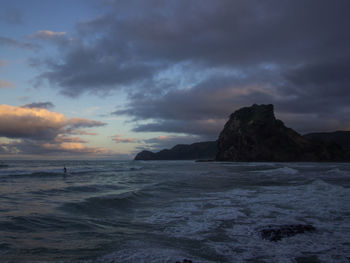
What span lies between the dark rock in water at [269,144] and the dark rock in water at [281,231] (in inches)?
4197

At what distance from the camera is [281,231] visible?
661cm

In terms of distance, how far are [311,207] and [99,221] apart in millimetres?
8921

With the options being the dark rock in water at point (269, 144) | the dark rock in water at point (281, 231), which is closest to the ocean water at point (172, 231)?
the dark rock in water at point (281, 231)

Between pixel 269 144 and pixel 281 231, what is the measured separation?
11098 centimetres

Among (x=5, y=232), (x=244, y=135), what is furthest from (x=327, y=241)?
(x=244, y=135)

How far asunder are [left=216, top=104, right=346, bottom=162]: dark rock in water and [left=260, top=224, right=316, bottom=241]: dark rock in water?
106616 millimetres

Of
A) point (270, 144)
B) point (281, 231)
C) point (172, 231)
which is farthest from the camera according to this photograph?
point (270, 144)

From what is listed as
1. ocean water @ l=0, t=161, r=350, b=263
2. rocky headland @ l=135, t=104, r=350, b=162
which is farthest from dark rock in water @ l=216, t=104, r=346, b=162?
ocean water @ l=0, t=161, r=350, b=263

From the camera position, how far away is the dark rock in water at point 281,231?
20.8 feet

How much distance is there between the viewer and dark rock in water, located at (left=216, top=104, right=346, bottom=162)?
105250mm

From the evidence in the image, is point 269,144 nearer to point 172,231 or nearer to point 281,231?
point 281,231

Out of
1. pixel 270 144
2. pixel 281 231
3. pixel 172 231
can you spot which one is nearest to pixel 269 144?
pixel 270 144

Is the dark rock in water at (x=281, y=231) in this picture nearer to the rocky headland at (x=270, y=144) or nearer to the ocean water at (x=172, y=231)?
the ocean water at (x=172, y=231)

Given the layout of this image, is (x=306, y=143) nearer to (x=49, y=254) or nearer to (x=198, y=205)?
(x=198, y=205)
